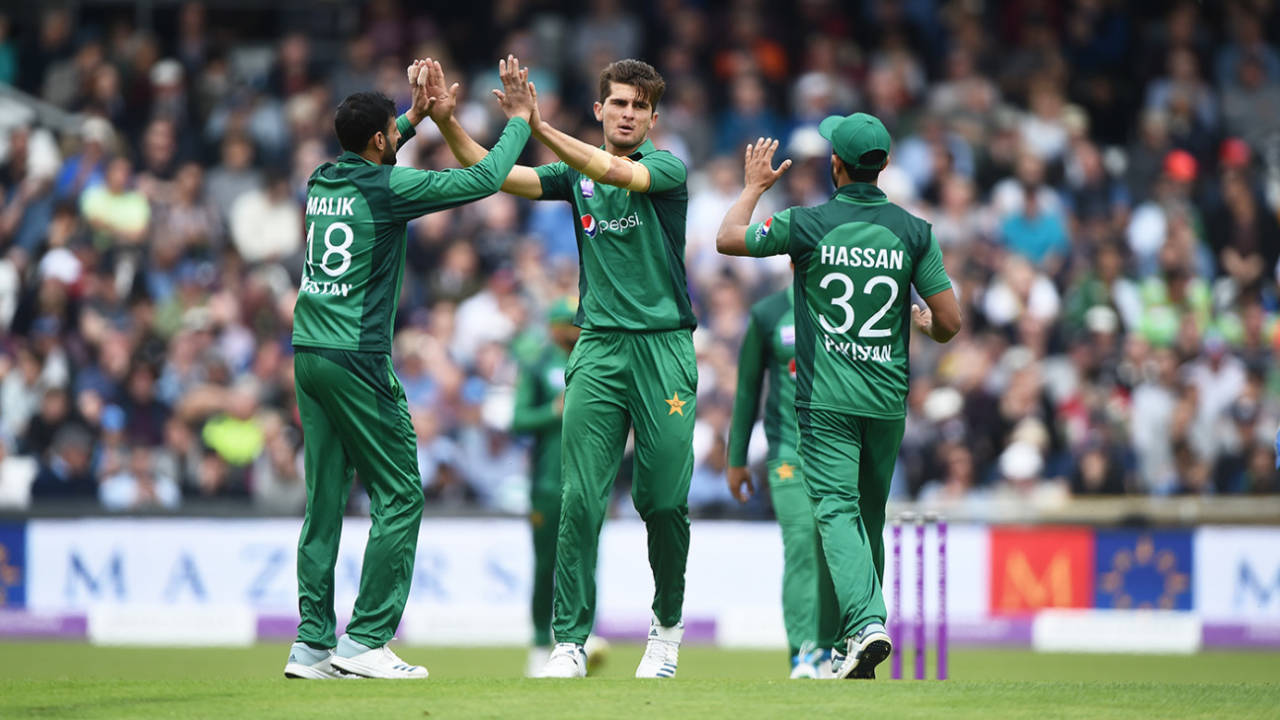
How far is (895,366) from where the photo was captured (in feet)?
29.4

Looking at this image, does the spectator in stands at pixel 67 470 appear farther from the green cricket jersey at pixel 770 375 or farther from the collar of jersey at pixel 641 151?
the collar of jersey at pixel 641 151

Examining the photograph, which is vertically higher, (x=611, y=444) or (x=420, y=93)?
(x=420, y=93)

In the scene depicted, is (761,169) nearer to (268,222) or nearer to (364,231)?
(364,231)

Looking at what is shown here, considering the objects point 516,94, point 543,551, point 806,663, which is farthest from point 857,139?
point 543,551

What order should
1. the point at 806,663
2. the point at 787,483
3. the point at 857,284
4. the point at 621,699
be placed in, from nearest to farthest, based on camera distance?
the point at 621,699, the point at 857,284, the point at 806,663, the point at 787,483

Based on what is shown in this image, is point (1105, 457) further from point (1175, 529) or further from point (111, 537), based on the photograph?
point (111, 537)

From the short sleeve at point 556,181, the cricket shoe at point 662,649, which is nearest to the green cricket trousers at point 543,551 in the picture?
the cricket shoe at point 662,649

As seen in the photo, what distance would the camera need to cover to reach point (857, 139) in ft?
29.1

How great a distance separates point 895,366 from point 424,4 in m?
14.8

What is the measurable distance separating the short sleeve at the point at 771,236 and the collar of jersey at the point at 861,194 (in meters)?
0.32

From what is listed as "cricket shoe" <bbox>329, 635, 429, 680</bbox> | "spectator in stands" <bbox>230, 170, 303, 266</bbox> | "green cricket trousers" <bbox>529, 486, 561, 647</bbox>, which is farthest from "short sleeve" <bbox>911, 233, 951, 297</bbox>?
"spectator in stands" <bbox>230, 170, 303, 266</bbox>

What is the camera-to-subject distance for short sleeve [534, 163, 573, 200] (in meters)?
9.17

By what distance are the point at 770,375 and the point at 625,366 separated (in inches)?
94.8

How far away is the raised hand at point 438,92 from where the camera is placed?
863cm
